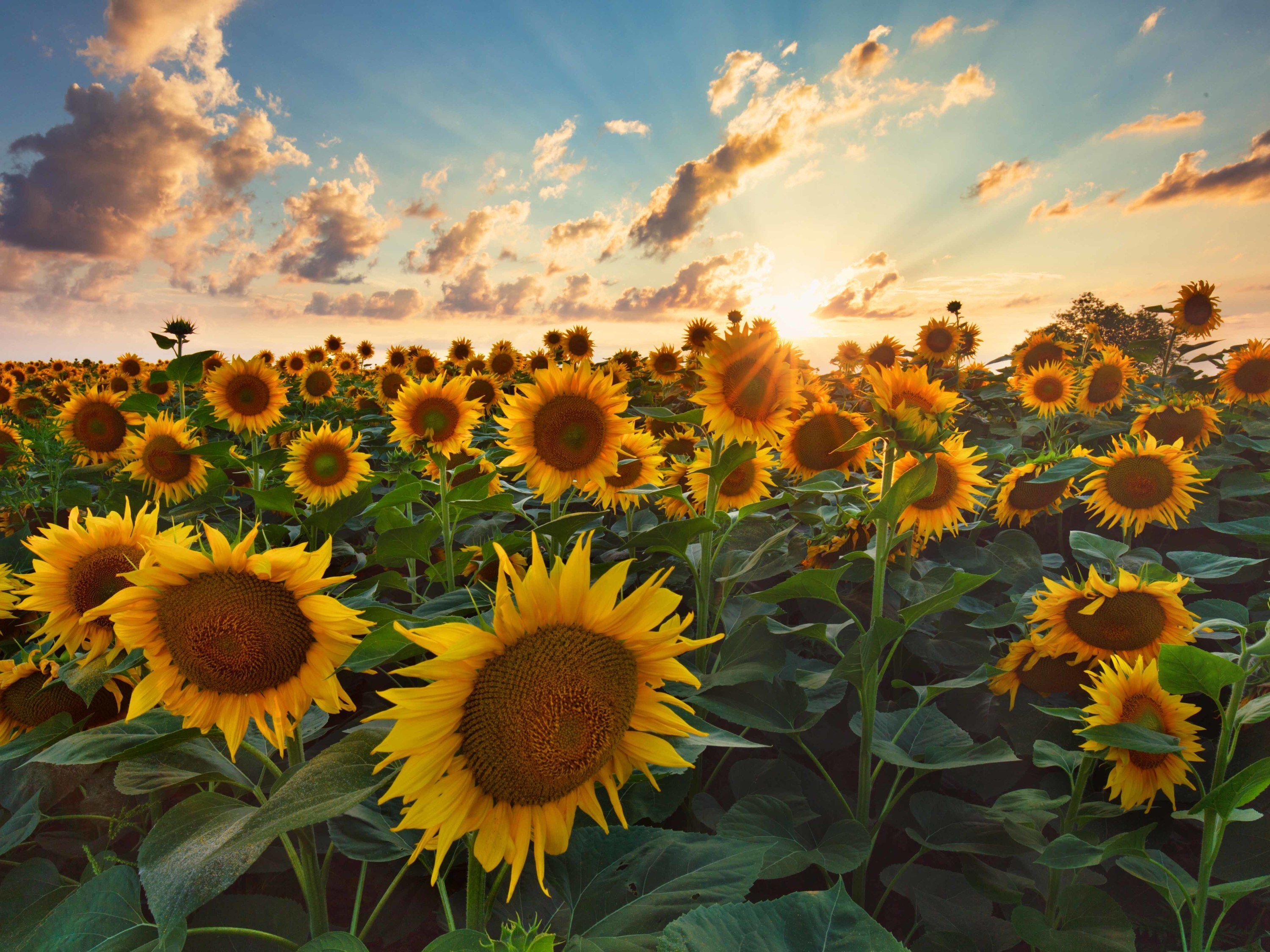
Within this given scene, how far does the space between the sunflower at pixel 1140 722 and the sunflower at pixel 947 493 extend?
3.77 ft

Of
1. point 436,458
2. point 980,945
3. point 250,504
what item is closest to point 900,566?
point 980,945

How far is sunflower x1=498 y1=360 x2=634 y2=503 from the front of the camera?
2859mm

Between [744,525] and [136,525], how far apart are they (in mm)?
2282

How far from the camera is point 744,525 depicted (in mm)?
3121

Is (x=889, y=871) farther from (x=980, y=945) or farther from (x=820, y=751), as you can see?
(x=820, y=751)

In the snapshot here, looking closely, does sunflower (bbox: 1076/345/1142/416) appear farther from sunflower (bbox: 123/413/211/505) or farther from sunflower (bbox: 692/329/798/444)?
sunflower (bbox: 123/413/211/505)

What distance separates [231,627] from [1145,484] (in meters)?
3.93

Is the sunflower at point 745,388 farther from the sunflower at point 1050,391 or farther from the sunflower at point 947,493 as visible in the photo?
the sunflower at point 1050,391

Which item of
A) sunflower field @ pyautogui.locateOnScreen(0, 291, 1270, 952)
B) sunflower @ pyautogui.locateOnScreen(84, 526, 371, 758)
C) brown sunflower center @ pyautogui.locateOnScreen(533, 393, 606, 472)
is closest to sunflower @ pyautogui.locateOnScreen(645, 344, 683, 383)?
sunflower field @ pyautogui.locateOnScreen(0, 291, 1270, 952)

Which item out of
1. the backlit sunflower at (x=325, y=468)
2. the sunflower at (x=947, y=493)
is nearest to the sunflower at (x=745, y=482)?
the sunflower at (x=947, y=493)

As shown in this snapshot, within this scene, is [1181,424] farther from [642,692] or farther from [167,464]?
[167,464]

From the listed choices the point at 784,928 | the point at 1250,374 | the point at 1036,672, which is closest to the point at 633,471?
the point at 1036,672

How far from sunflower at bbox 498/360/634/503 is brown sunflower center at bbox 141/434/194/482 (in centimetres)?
230

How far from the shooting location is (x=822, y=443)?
12.2 feet
